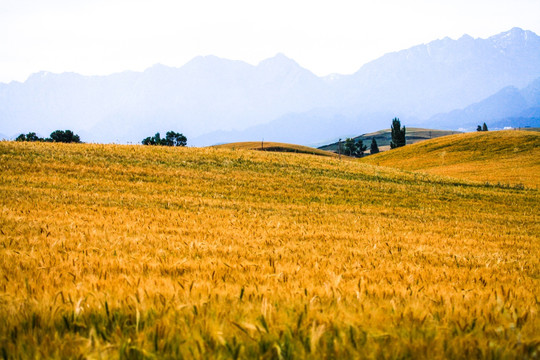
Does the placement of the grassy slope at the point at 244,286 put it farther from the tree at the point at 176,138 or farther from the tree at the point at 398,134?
the tree at the point at 398,134

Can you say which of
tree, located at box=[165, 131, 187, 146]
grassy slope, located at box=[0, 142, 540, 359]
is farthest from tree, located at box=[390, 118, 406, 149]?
grassy slope, located at box=[0, 142, 540, 359]

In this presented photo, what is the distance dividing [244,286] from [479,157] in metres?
85.3

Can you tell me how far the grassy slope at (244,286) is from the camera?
90.5 inches

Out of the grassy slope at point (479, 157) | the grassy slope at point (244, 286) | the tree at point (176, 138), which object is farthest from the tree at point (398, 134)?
the grassy slope at point (244, 286)

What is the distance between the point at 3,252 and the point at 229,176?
22948mm

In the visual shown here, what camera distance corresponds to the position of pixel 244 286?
3887mm

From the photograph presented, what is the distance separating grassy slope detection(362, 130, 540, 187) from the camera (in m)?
58.6

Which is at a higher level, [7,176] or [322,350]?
[7,176]

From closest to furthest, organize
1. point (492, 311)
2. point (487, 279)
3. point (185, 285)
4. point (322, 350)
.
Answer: point (322, 350) < point (492, 311) < point (185, 285) < point (487, 279)

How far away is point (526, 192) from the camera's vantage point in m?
37.6

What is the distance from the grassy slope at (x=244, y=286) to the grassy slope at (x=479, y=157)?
5010 centimetres

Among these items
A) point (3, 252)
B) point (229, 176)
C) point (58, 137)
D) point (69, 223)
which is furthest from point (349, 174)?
point (58, 137)

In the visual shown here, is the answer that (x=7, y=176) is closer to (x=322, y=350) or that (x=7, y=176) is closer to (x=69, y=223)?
(x=69, y=223)

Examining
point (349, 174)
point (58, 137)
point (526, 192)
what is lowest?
point (526, 192)
